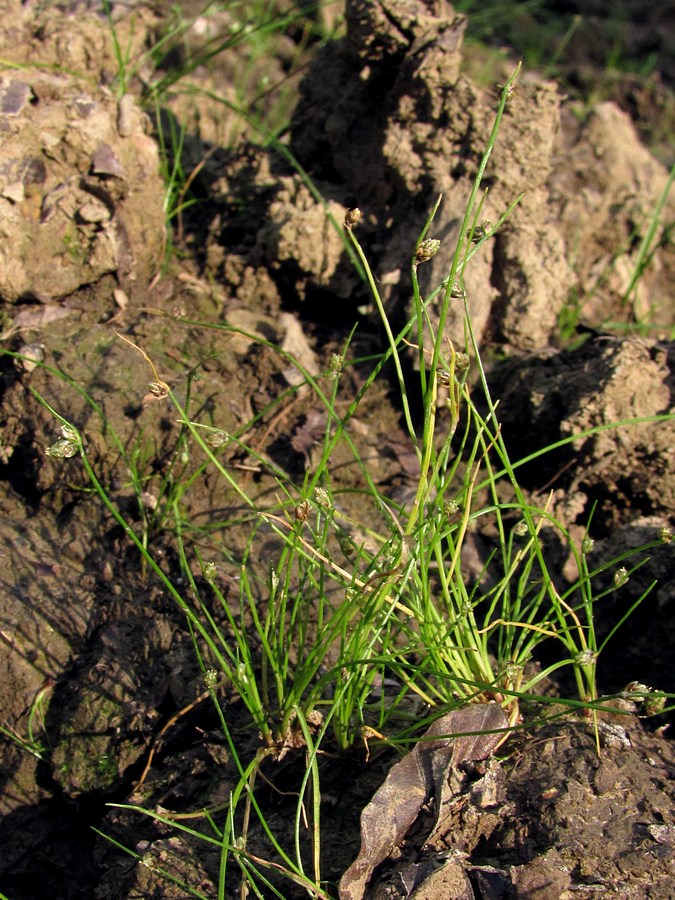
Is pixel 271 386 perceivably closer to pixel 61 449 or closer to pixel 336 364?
pixel 336 364

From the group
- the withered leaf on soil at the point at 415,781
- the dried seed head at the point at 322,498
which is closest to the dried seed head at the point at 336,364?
the dried seed head at the point at 322,498

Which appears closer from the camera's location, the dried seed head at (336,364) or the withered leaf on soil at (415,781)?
the withered leaf on soil at (415,781)

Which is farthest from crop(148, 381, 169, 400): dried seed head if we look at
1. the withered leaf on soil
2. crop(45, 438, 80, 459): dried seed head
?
the withered leaf on soil

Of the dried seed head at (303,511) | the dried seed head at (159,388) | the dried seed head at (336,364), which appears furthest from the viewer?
the dried seed head at (336,364)

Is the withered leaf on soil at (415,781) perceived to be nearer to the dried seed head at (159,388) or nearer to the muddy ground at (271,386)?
the muddy ground at (271,386)

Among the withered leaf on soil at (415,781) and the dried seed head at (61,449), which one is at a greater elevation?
the dried seed head at (61,449)

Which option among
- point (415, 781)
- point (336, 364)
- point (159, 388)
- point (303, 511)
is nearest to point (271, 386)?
point (336, 364)

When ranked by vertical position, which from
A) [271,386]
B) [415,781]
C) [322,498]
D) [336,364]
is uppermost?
[336,364]
